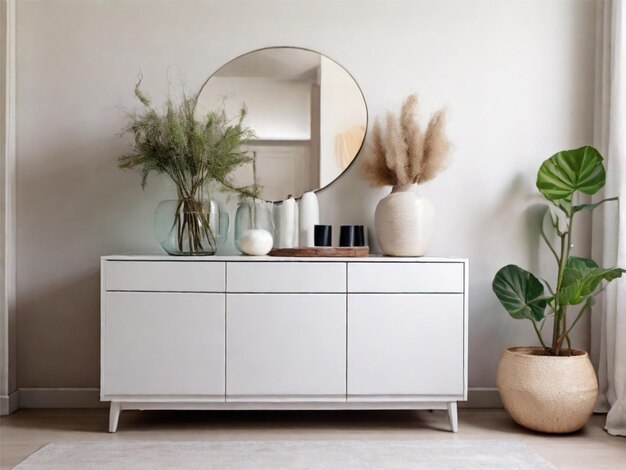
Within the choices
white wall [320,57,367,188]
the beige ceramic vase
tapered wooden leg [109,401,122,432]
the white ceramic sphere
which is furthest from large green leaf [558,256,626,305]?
tapered wooden leg [109,401,122,432]

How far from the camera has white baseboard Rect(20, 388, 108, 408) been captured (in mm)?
3229

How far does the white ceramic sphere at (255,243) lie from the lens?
2908mm

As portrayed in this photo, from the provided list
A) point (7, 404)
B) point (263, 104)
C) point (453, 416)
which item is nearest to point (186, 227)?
point (263, 104)

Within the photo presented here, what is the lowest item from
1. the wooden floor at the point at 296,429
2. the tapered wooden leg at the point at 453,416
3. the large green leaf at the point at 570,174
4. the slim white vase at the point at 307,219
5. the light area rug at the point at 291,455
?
the wooden floor at the point at 296,429

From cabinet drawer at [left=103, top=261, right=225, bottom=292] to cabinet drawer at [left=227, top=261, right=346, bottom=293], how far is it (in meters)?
0.06

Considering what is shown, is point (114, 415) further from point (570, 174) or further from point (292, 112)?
point (570, 174)

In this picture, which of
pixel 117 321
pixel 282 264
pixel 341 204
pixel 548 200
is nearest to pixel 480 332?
pixel 548 200

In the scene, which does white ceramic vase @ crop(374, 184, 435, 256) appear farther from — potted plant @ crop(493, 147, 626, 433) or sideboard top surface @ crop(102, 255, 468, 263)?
potted plant @ crop(493, 147, 626, 433)

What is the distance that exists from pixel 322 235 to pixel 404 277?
446mm

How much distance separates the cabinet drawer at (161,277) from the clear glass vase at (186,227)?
0.53 feet

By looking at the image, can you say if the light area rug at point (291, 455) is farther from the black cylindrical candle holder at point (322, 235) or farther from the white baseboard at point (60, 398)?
the black cylindrical candle holder at point (322, 235)

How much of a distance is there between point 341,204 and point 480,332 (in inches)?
35.6

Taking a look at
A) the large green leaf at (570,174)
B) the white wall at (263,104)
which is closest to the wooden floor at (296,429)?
the large green leaf at (570,174)

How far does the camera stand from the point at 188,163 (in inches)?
114
